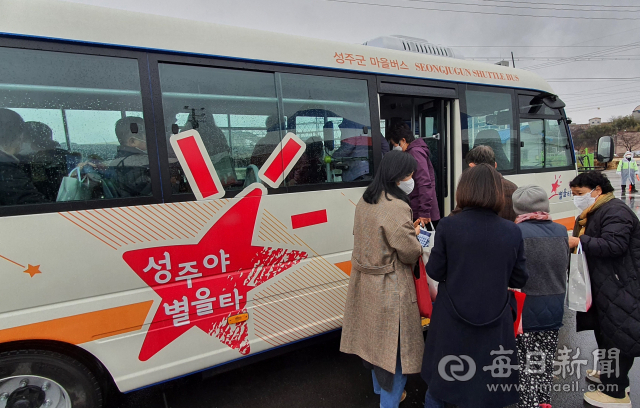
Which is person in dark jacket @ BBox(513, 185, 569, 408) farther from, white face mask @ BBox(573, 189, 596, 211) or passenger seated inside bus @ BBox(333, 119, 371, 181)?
passenger seated inside bus @ BBox(333, 119, 371, 181)

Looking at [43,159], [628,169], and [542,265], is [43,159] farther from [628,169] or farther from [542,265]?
[628,169]

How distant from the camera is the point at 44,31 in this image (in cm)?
200

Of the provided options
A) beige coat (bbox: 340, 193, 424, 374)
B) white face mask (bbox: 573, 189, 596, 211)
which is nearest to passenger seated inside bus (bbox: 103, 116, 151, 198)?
beige coat (bbox: 340, 193, 424, 374)

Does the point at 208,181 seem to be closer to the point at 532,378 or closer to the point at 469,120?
the point at 532,378

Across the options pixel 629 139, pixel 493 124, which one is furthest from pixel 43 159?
pixel 629 139

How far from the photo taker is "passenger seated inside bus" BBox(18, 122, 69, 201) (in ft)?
6.59

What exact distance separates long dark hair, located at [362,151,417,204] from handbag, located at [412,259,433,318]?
0.54m

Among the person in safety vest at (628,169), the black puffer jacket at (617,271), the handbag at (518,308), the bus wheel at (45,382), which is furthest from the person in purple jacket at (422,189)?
the person in safety vest at (628,169)

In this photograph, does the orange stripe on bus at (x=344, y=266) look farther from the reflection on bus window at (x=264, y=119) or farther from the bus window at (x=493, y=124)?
the bus window at (x=493, y=124)

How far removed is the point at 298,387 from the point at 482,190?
2.33m

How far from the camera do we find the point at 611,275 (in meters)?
2.43

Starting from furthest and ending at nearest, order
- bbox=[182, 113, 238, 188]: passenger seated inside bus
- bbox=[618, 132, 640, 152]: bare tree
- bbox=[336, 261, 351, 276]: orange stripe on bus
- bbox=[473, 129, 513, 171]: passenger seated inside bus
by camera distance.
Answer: bbox=[618, 132, 640, 152]: bare tree < bbox=[473, 129, 513, 171]: passenger seated inside bus < bbox=[336, 261, 351, 276]: orange stripe on bus < bbox=[182, 113, 238, 188]: passenger seated inside bus

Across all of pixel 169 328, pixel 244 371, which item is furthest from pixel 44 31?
pixel 244 371

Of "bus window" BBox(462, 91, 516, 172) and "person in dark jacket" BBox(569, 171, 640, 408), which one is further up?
"bus window" BBox(462, 91, 516, 172)
